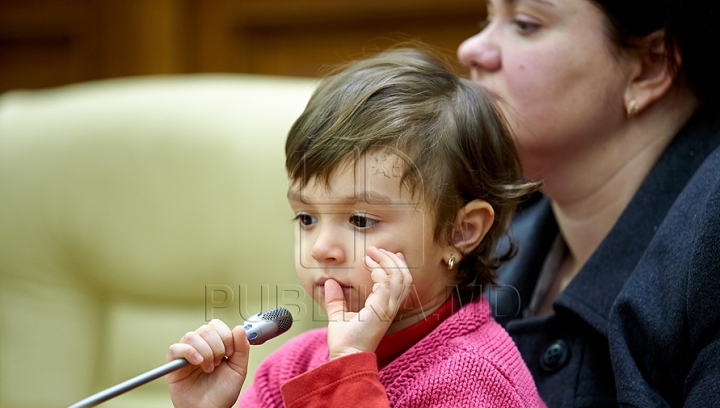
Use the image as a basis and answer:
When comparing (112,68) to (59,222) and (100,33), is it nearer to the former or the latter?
(100,33)

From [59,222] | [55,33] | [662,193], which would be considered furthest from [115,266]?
[55,33]

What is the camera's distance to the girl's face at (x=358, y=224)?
0.81 m

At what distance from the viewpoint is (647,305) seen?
899mm

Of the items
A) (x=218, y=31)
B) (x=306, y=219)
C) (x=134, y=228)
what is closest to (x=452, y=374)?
(x=306, y=219)

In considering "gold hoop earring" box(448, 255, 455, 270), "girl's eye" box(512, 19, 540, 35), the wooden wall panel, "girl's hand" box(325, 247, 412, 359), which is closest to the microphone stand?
"girl's hand" box(325, 247, 412, 359)

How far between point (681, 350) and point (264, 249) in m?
0.78

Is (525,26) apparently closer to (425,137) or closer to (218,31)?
(425,137)

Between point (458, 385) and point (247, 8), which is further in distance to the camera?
point (247, 8)

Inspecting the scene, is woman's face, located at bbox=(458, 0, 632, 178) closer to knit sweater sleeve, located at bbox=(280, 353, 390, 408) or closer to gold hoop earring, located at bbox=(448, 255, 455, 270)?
gold hoop earring, located at bbox=(448, 255, 455, 270)

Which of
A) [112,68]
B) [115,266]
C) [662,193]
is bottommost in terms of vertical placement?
[115,266]

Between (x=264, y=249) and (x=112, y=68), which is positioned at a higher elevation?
(x=112, y=68)

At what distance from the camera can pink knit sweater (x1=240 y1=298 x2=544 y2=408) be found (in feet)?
2.54

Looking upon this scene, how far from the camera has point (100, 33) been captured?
2.27m

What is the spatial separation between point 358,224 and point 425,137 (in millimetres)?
122
